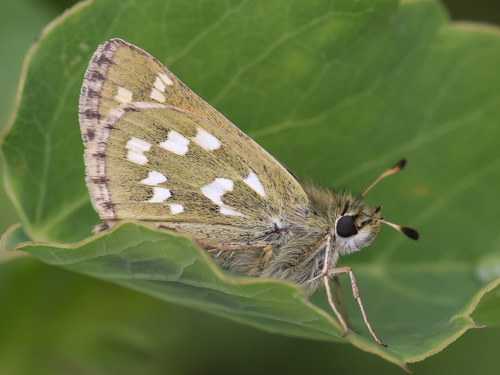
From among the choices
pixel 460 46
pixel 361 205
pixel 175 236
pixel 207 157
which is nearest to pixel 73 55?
pixel 207 157

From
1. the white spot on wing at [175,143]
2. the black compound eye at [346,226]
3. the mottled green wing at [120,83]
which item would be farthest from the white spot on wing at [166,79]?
the black compound eye at [346,226]

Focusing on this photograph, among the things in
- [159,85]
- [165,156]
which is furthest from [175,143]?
[159,85]

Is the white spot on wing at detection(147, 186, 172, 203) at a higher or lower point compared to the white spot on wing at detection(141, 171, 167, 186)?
lower

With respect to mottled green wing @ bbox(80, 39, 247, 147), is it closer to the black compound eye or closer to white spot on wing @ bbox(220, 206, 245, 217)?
white spot on wing @ bbox(220, 206, 245, 217)

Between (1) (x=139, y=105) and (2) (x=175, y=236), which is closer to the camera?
(2) (x=175, y=236)

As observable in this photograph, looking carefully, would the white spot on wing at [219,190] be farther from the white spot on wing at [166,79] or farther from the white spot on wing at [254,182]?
the white spot on wing at [166,79]

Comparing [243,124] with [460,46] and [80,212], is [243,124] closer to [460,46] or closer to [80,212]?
[80,212]

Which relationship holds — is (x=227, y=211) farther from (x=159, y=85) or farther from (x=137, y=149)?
(x=159, y=85)

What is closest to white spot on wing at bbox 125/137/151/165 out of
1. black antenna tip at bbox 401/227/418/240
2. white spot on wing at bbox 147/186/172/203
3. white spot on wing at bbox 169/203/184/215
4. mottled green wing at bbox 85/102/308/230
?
mottled green wing at bbox 85/102/308/230
